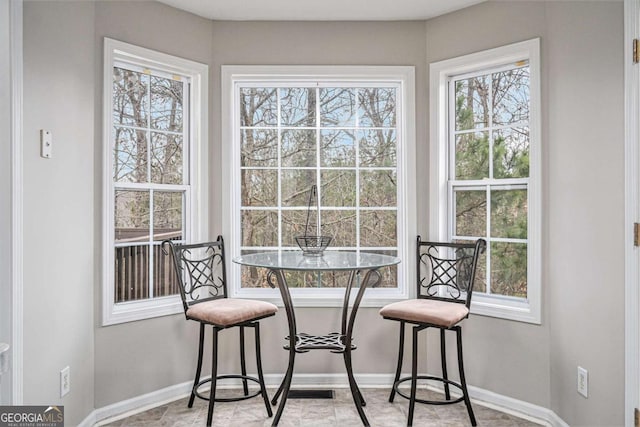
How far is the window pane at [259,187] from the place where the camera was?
337 cm

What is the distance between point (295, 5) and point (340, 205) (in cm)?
142

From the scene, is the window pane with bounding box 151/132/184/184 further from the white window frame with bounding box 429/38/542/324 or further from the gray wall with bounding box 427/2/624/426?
the gray wall with bounding box 427/2/624/426

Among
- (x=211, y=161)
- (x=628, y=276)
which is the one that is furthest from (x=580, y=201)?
(x=211, y=161)

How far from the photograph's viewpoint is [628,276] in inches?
79.1

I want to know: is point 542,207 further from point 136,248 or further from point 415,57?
point 136,248

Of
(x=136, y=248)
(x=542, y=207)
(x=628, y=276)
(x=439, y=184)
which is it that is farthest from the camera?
(x=439, y=184)

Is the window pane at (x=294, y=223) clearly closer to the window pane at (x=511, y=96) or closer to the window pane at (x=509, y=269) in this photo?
the window pane at (x=509, y=269)

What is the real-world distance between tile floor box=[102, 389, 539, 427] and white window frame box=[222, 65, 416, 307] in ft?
2.20

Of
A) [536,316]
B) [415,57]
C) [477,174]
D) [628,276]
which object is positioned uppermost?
[415,57]

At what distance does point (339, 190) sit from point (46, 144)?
191 cm

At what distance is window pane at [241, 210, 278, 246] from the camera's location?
3.36m

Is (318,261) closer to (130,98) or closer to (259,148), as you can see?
(259,148)

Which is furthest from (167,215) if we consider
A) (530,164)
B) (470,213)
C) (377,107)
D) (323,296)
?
(530,164)

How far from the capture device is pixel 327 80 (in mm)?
3312
